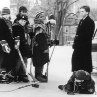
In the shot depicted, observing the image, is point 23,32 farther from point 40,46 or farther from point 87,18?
point 87,18

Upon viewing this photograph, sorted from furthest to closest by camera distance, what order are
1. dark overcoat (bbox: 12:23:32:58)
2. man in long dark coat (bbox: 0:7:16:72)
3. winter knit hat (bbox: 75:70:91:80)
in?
dark overcoat (bbox: 12:23:32:58) < man in long dark coat (bbox: 0:7:16:72) < winter knit hat (bbox: 75:70:91:80)

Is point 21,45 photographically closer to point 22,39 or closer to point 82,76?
point 22,39

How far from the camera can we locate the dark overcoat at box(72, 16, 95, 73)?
8.43 m

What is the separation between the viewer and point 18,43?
27.4ft

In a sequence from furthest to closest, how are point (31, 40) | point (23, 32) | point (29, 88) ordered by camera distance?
point (31, 40)
point (23, 32)
point (29, 88)

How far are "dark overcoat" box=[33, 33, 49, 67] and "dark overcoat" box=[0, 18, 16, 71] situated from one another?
0.50 meters

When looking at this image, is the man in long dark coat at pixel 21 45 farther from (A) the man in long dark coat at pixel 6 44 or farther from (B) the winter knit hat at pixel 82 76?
(B) the winter knit hat at pixel 82 76

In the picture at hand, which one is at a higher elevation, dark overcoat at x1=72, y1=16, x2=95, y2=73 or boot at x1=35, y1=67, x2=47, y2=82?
dark overcoat at x1=72, y1=16, x2=95, y2=73

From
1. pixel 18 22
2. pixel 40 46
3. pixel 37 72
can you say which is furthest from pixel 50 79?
pixel 18 22

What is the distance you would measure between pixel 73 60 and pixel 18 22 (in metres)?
1.48

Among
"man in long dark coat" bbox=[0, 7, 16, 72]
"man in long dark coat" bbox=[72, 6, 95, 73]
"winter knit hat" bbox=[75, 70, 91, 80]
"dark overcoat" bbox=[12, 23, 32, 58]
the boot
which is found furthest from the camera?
the boot

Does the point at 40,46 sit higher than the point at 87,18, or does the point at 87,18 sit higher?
the point at 87,18

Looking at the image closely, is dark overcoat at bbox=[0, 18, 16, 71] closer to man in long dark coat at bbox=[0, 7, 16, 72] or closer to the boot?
man in long dark coat at bbox=[0, 7, 16, 72]

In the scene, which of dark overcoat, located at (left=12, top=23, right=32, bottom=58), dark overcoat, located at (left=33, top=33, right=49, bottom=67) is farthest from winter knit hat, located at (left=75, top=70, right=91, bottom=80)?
dark overcoat, located at (left=12, top=23, right=32, bottom=58)
